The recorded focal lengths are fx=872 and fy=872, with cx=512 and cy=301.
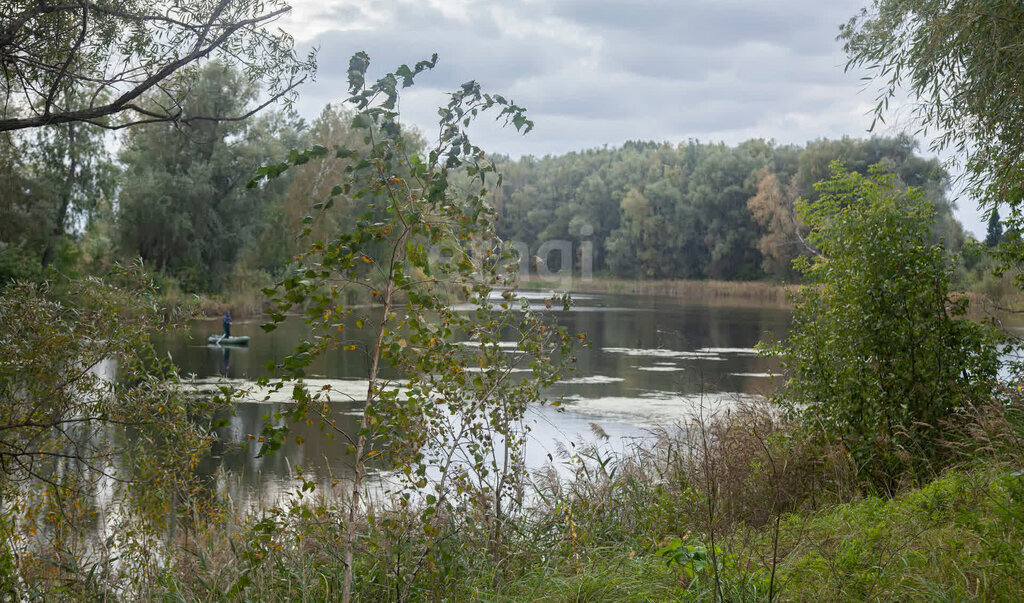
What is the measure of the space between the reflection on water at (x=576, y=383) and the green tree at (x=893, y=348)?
0.98 metres

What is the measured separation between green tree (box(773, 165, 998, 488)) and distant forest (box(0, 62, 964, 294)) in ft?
7.53

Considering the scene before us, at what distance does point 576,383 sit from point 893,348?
11.9 meters

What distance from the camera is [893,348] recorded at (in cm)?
640

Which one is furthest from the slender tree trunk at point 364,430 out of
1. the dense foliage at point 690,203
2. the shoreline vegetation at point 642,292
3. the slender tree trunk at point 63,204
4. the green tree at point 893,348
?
the dense foliage at point 690,203

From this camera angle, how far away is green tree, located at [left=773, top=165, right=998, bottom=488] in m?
6.25

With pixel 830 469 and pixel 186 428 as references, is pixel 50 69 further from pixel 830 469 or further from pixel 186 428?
pixel 830 469

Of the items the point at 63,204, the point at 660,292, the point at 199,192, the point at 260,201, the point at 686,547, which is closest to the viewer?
the point at 686,547

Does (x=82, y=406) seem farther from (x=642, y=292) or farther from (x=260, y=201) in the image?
(x=642, y=292)

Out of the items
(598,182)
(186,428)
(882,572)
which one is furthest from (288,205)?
(598,182)

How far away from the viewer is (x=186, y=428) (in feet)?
20.7

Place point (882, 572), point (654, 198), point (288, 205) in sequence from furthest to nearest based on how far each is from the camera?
point (654, 198) → point (288, 205) → point (882, 572)

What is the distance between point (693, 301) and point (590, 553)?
157 ft

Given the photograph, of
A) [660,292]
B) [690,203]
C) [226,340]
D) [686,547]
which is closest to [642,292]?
[660,292]

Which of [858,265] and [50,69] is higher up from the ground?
[50,69]
